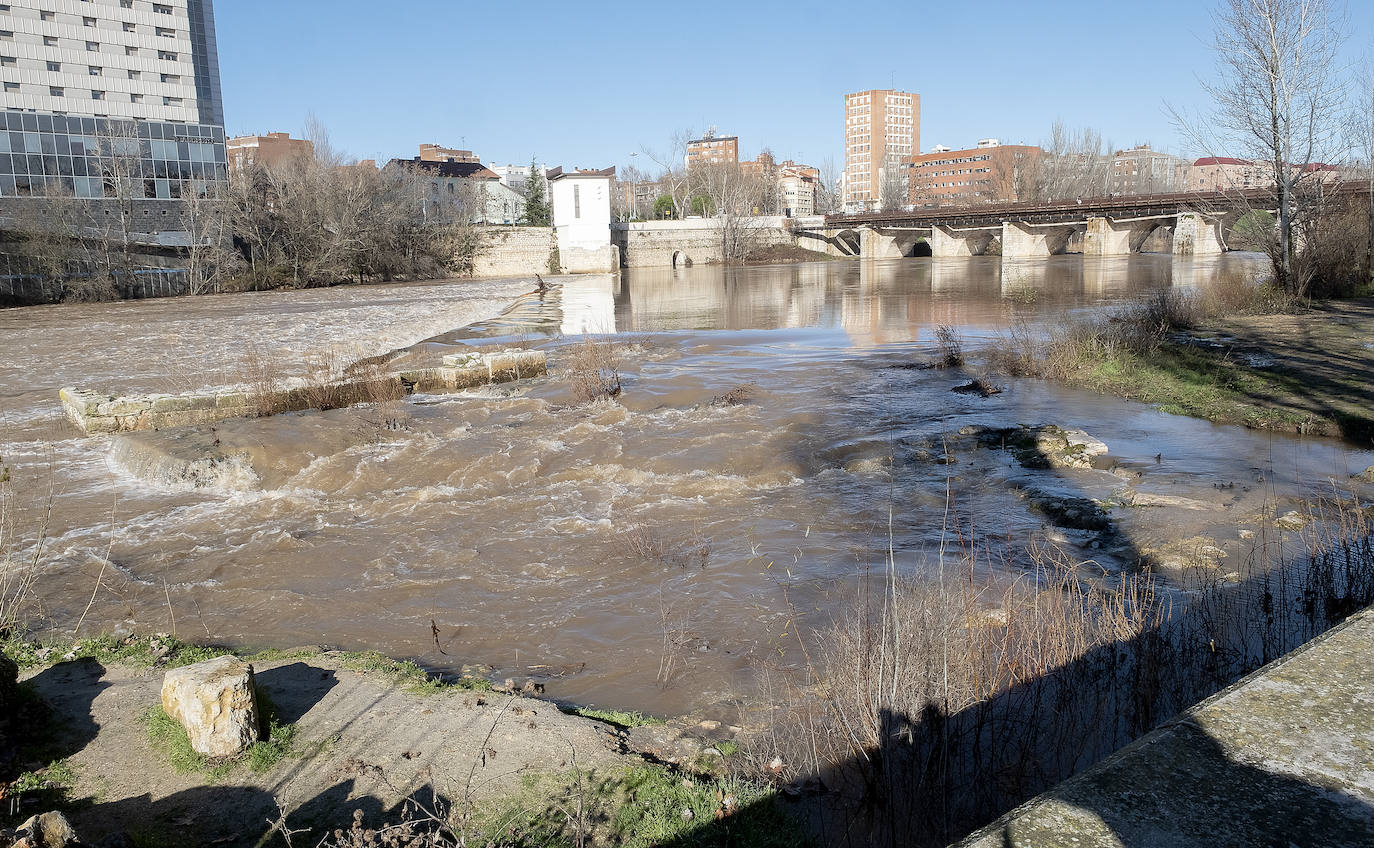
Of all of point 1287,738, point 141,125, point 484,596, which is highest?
point 141,125

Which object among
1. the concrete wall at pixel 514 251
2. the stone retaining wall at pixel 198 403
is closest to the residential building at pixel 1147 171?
the concrete wall at pixel 514 251

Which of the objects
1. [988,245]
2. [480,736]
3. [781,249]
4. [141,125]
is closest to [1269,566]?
[480,736]

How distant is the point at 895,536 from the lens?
899cm

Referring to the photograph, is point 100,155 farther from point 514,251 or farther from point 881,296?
point 881,296

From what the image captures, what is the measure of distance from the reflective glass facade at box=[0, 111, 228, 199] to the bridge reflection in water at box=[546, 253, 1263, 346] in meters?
25.6

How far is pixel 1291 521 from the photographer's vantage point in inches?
324

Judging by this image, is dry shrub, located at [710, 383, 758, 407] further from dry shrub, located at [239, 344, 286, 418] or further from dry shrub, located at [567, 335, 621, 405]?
dry shrub, located at [239, 344, 286, 418]

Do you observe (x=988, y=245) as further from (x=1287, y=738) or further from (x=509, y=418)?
(x=1287, y=738)

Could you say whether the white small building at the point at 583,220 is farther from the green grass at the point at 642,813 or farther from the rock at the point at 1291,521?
the green grass at the point at 642,813

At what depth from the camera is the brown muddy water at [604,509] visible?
7258mm

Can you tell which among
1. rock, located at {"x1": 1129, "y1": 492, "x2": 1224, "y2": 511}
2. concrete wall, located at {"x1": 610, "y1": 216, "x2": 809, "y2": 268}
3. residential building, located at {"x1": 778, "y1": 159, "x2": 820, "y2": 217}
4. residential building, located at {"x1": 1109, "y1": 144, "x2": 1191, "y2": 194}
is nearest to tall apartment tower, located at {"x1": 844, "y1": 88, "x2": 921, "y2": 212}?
residential building, located at {"x1": 778, "y1": 159, "x2": 820, "y2": 217}

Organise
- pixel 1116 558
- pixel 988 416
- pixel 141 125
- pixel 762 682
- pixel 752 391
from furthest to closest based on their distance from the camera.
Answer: pixel 141 125, pixel 752 391, pixel 988 416, pixel 1116 558, pixel 762 682

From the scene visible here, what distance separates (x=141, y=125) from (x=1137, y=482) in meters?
64.9

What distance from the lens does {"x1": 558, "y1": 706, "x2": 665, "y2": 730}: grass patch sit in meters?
5.34
